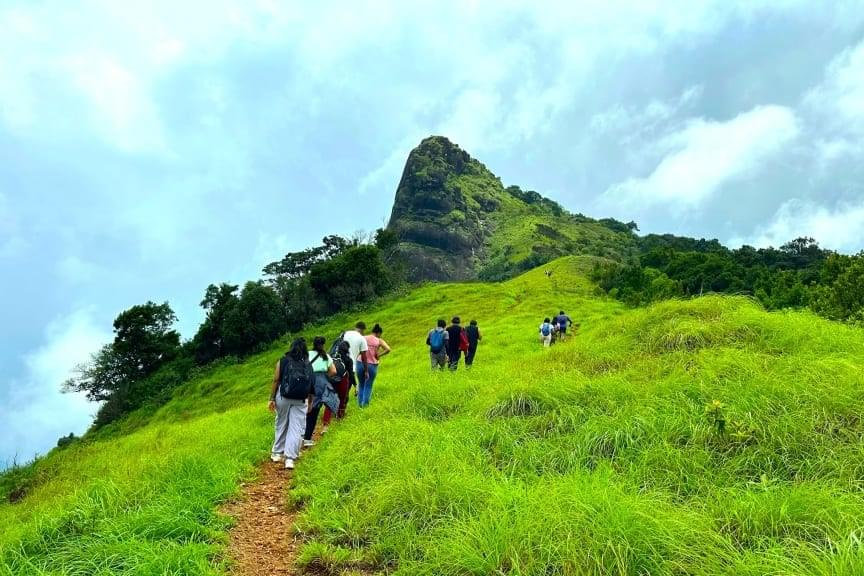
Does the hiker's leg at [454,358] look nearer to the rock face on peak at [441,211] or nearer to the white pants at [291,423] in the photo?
the white pants at [291,423]

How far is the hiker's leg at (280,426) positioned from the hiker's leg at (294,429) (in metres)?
0.11

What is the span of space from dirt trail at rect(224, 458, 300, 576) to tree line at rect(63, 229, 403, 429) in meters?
46.3

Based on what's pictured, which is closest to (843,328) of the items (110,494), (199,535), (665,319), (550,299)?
(665,319)

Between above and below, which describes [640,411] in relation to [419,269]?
below

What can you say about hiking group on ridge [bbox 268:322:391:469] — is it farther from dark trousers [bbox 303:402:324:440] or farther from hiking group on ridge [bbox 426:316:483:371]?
hiking group on ridge [bbox 426:316:483:371]

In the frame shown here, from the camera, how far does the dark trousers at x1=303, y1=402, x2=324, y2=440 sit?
9.86 meters

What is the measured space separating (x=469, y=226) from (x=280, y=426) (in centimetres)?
13106

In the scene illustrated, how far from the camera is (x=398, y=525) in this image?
520 cm

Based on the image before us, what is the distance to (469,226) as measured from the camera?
138 metres

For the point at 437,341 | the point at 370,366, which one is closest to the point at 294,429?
the point at 370,366

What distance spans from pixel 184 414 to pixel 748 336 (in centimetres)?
3731

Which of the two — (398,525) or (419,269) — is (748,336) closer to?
(398,525)

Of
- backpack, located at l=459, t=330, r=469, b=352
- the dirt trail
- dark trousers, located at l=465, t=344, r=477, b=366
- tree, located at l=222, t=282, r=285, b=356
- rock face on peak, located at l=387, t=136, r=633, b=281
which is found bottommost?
the dirt trail

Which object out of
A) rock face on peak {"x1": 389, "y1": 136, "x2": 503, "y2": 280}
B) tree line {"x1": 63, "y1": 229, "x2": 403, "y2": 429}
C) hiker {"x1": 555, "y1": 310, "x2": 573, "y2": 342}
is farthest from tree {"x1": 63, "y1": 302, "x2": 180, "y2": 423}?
rock face on peak {"x1": 389, "y1": 136, "x2": 503, "y2": 280}
